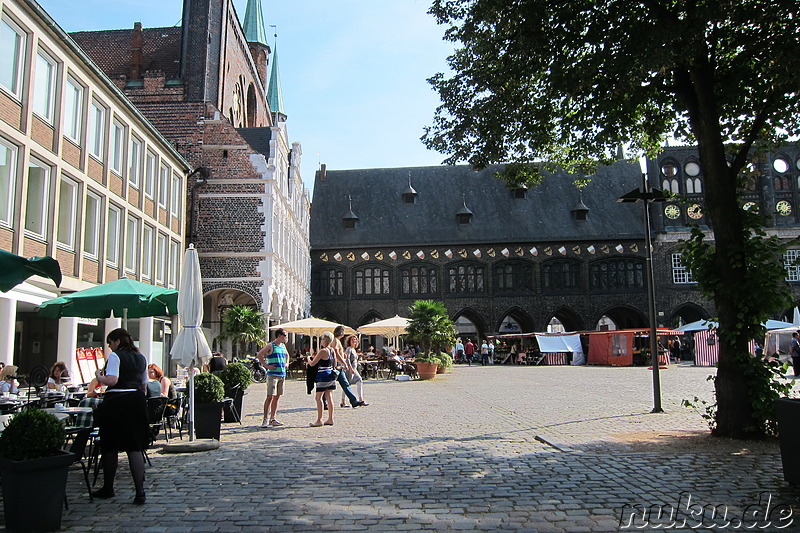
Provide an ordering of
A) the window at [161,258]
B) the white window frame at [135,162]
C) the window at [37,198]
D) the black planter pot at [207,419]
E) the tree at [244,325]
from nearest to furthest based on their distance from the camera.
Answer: the black planter pot at [207,419] → the window at [37,198] → the white window frame at [135,162] → the window at [161,258] → the tree at [244,325]

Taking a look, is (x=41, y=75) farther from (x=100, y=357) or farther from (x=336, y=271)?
(x=336, y=271)

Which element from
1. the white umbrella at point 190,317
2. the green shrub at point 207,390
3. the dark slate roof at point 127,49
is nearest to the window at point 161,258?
the dark slate roof at point 127,49

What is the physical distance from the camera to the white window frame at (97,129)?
1903cm

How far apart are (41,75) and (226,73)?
1677cm

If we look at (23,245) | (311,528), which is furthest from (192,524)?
(23,245)

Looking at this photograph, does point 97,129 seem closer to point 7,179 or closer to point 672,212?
point 7,179

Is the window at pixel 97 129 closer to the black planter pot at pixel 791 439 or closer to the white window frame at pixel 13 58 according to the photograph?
the white window frame at pixel 13 58

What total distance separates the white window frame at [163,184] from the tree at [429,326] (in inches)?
385

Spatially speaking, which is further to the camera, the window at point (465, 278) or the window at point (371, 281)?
the window at point (465, 278)

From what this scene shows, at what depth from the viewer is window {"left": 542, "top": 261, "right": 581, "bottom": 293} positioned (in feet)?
154

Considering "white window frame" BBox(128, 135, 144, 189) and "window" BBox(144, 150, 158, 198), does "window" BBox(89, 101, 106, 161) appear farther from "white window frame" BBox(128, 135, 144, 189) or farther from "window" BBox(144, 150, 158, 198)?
"window" BBox(144, 150, 158, 198)

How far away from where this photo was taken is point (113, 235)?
68.0 feet

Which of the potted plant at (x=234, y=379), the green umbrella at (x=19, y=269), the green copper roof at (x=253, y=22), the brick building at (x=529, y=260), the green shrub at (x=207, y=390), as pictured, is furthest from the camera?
the brick building at (x=529, y=260)

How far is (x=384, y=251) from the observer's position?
47.3m
